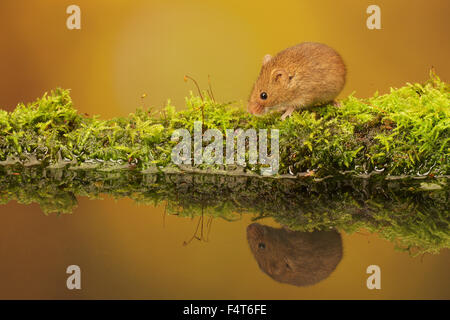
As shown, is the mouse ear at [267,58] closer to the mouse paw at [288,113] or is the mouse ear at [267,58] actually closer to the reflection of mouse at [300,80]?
the reflection of mouse at [300,80]

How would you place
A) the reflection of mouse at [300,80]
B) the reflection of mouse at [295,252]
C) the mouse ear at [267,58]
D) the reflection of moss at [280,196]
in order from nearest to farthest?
the reflection of mouse at [295,252], the reflection of moss at [280,196], the reflection of mouse at [300,80], the mouse ear at [267,58]

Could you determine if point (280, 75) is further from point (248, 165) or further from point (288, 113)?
point (248, 165)

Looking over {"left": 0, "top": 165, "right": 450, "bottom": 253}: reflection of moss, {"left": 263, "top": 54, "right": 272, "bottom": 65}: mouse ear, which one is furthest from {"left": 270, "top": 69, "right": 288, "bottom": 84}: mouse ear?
{"left": 0, "top": 165, "right": 450, "bottom": 253}: reflection of moss

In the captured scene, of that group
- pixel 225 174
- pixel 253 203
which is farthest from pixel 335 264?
pixel 225 174

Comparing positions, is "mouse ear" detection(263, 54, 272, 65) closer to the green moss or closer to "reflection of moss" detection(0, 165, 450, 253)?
the green moss

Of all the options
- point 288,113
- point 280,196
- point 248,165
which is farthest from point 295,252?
point 288,113

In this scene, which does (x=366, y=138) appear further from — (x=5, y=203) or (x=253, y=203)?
(x=5, y=203)

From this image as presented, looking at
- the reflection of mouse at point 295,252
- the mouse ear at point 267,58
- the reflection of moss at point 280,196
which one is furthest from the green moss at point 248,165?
the mouse ear at point 267,58
